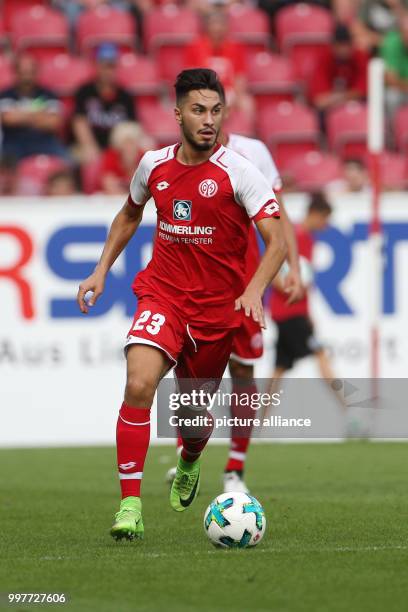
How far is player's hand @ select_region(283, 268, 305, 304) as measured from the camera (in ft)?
31.0

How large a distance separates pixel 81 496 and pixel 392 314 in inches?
213

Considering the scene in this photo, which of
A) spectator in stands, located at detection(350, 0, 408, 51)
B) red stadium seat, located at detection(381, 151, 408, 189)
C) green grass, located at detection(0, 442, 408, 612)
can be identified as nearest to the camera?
green grass, located at detection(0, 442, 408, 612)

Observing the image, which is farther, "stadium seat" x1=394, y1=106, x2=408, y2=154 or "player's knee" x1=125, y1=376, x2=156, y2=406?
"stadium seat" x1=394, y1=106, x2=408, y2=154

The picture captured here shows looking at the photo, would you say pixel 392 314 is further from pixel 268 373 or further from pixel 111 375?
pixel 111 375

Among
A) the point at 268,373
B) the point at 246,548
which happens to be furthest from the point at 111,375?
the point at 246,548

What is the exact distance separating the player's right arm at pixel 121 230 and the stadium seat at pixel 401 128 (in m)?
10.4

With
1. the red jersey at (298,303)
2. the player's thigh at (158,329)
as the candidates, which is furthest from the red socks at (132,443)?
the red jersey at (298,303)

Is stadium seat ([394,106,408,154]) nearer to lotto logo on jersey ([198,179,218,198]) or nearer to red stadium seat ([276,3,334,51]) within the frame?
red stadium seat ([276,3,334,51])

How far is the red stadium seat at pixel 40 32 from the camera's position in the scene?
59.1ft

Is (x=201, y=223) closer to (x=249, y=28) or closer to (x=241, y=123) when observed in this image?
(x=241, y=123)

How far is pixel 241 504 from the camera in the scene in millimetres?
7203

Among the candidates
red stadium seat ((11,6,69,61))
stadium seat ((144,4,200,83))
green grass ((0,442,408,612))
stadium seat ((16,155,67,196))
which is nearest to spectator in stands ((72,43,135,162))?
stadium seat ((16,155,67,196))

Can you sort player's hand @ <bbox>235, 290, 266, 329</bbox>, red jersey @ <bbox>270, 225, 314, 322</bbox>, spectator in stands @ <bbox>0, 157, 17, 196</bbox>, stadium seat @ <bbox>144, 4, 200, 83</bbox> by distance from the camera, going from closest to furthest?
player's hand @ <bbox>235, 290, 266, 329</bbox> → red jersey @ <bbox>270, 225, 314, 322</bbox> → spectator in stands @ <bbox>0, 157, 17, 196</bbox> → stadium seat @ <bbox>144, 4, 200, 83</bbox>

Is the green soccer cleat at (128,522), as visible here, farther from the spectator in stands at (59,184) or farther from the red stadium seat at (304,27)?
the red stadium seat at (304,27)
